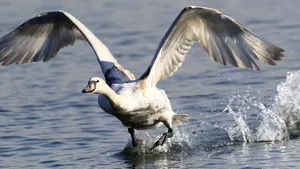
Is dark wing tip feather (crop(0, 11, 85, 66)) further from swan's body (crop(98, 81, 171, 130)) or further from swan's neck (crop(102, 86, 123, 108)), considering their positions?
swan's neck (crop(102, 86, 123, 108))

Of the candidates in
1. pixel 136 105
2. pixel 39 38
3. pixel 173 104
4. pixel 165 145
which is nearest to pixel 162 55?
pixel 136 105

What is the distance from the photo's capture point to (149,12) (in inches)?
869

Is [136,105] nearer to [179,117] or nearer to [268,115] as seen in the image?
[179,117]

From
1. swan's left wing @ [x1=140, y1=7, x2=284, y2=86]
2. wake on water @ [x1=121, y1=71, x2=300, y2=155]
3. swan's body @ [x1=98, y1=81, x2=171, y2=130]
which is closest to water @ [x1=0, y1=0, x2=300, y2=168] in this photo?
wake on water @ [x1=121, y1=71, x2=300, y2=155]

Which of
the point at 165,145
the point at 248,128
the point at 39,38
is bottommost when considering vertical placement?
the point at 165,145

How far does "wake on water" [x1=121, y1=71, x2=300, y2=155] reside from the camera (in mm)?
12594

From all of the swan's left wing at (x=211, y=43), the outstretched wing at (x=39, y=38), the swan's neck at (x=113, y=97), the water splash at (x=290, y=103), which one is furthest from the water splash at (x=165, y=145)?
the outstretched wing at (x=39, y=38)

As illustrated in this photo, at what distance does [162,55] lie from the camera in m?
11.9

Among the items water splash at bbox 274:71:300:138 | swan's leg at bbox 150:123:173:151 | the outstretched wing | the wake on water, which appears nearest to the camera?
swan's leg at bbox 150:123:173:151

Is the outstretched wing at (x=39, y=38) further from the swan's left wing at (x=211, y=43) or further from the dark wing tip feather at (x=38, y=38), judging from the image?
the swan's left wing at (x=211, y=43)

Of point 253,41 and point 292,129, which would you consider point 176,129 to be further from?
point 253,41

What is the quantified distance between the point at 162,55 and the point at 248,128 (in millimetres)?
1918

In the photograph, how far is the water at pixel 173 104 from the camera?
12148 mm

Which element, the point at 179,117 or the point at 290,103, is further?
the point at 290,103
